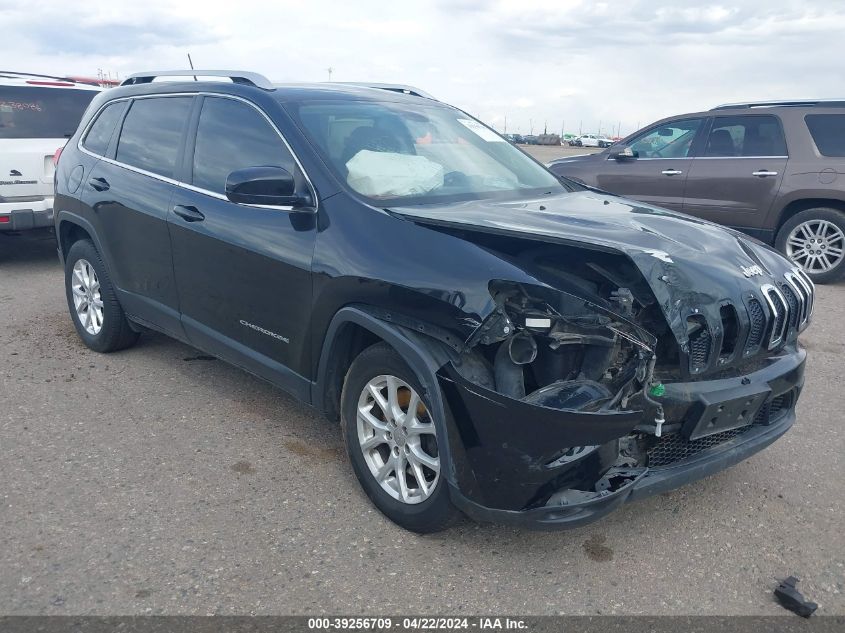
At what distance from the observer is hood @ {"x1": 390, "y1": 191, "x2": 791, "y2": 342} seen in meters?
2.85

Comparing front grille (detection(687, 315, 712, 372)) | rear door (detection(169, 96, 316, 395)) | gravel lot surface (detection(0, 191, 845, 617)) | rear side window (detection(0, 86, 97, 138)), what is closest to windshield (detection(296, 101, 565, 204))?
rear door (detection(169, 96, 316, 395))

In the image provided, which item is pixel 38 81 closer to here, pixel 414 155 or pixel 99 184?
pixel 99 184

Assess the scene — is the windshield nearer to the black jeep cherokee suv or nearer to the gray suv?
the black jeep cherokee suv

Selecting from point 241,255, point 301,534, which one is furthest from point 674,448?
point 241,255

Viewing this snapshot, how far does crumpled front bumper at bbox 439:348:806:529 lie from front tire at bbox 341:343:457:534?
16 centimetres

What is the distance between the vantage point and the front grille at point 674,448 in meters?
2.96

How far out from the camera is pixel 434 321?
2.88 m

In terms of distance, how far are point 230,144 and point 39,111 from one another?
554cm

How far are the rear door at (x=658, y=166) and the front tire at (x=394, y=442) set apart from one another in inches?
264

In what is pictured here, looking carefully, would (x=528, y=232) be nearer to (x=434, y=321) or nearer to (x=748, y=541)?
(x=434, y=321)

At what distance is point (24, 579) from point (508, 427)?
74.2 inches

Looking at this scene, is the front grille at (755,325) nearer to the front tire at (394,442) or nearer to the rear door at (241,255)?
the front tire at (394,442)

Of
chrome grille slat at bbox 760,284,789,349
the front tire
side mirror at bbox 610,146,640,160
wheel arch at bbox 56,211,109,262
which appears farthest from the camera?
side mirror at bbox 610,146,640,160

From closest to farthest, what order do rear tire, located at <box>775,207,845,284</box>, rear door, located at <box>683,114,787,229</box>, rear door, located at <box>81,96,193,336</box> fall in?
rear door, located at <box>81,96,193,336</box>, rear tire, located at <box>775,207,845,284</box>, rear door, located at <box>683,114,787,229</box>
